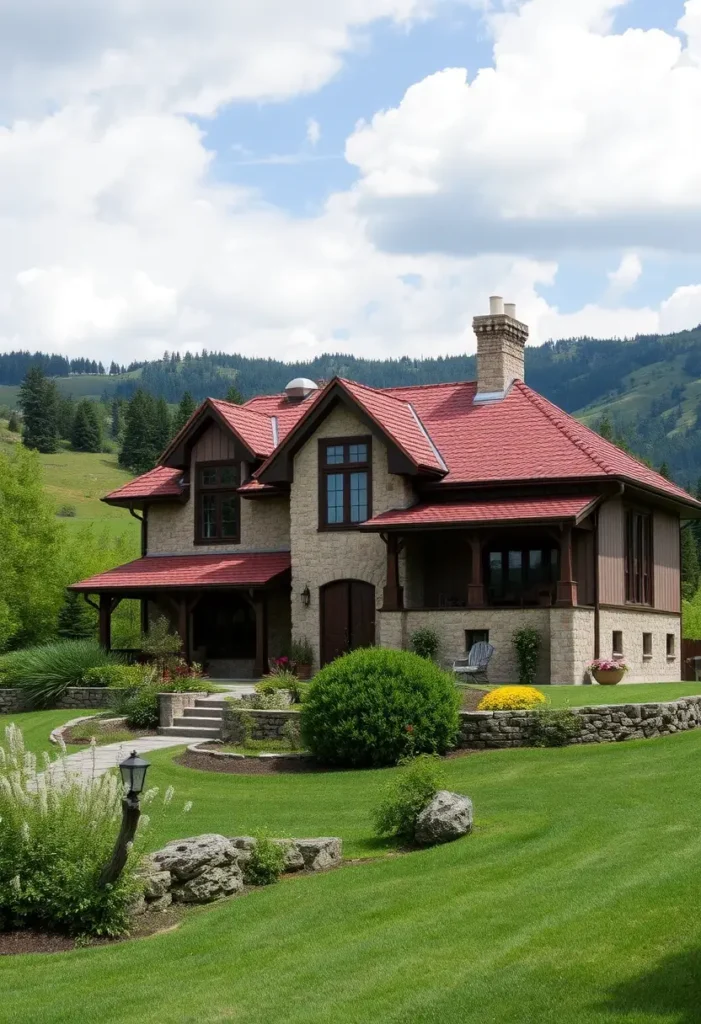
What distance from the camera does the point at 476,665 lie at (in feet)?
94.4

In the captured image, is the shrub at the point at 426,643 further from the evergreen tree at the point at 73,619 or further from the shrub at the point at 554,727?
the evergreen tree at the point at 73,619

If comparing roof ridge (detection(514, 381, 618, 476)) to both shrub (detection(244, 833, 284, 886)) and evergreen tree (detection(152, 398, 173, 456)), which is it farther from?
evergreen tree (detection(152, 398, 173, 456))

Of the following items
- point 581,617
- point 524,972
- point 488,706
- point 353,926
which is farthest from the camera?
point 581,617

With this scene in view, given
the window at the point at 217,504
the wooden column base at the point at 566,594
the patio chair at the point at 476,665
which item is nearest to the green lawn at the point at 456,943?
the patio chair at the point at 476,665

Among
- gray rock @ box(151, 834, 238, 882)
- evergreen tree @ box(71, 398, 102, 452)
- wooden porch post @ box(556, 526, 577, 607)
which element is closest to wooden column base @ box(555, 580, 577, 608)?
wooden porch post @ box(556, 526, 577, 607)

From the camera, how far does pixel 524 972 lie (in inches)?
384

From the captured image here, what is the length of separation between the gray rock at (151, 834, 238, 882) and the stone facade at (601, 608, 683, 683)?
58.8ft

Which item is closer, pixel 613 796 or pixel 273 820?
pixel 613 796

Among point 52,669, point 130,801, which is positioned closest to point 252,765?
point 130,801

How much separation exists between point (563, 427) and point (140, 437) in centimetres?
9970

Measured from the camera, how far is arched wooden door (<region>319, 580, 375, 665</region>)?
1275 inches

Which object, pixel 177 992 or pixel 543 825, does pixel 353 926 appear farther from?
pixel 543 825

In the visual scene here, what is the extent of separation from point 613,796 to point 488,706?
19.7ft

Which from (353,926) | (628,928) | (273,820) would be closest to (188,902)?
(353,926)
